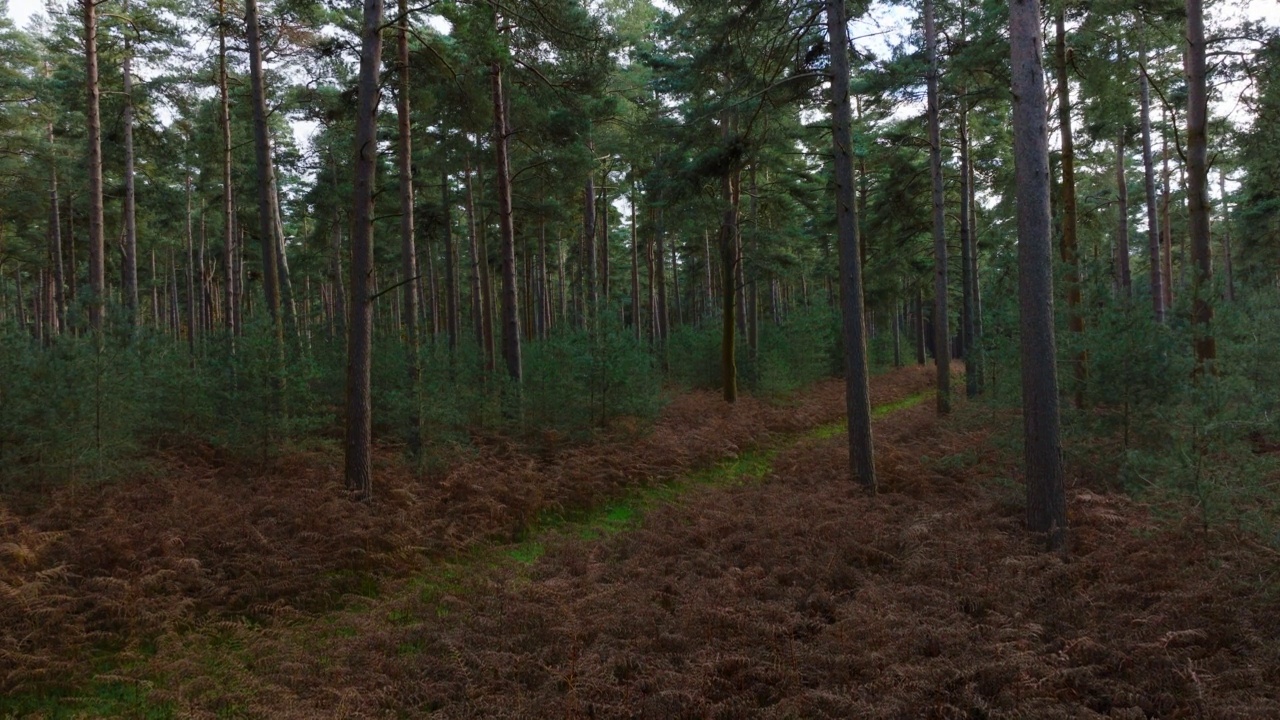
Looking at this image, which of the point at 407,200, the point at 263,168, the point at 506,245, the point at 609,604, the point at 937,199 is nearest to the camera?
the point at 609,604

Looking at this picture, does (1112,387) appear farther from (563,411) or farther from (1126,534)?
(563,411)

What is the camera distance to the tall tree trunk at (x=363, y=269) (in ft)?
26.8

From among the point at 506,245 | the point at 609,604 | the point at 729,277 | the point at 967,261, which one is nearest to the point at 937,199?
the point at 967,261

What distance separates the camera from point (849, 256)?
30.8ft

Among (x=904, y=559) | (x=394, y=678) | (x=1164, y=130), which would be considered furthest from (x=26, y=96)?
(x=1164, y=130)

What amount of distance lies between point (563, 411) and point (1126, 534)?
891cm

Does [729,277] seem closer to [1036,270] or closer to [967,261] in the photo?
[967,261]

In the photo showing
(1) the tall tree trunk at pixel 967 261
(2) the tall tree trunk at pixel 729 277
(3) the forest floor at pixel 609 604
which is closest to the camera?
(3) the forest floor at pixel 609 604

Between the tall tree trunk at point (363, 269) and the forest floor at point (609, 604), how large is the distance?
1.44 ft

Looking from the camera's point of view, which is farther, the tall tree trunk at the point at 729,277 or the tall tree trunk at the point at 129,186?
the tall tree trunk at the point at 729,277

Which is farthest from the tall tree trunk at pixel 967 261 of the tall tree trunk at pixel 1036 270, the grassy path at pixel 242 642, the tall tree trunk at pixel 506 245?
the grassy path at pixel 242 642

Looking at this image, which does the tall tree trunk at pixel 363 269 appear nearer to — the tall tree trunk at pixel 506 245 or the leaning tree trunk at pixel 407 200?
the leaning tree trunk at pixel 407 200

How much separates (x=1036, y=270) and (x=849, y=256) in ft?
11.0

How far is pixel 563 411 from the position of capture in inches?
494
